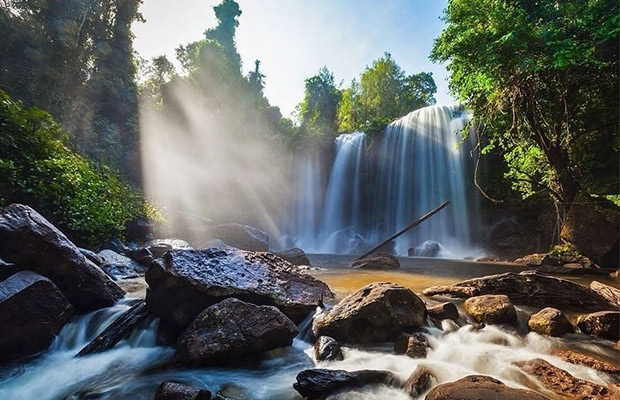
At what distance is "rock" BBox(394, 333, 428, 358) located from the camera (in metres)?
3.44

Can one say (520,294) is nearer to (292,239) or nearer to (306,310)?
(306,310)

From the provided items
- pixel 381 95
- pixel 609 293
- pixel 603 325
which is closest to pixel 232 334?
pixel 603 325

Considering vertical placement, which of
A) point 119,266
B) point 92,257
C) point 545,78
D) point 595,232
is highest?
point 545,78

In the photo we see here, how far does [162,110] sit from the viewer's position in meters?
23.9

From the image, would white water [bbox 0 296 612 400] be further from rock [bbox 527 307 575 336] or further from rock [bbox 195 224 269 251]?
rock [bbox 195 224 269 251]

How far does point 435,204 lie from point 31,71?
2351 cm

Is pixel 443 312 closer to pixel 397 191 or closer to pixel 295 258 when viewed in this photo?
pixel 295 258

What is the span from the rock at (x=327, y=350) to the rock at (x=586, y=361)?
2474 mm

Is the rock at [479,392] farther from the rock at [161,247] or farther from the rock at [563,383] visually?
the rock at [161,247]

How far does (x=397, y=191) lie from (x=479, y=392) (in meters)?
19.7

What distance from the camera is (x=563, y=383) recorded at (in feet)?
9.09

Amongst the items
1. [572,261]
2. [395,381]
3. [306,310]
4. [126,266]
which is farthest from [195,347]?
[572,261]

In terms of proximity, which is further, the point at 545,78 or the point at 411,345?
the point at 545,78

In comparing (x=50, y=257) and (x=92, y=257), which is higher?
(x=50, y=257)
